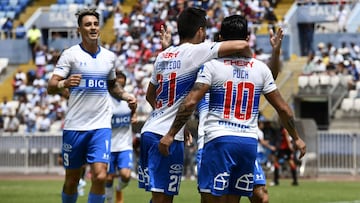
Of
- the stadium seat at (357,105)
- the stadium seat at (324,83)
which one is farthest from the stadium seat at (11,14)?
the stadium seat at (357,105)

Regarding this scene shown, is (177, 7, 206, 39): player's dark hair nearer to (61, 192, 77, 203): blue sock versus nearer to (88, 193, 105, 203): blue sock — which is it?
(88, 193, 105, 203): blue sock

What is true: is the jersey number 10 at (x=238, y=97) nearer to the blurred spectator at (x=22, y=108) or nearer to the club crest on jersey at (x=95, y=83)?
the club crest on jersey at (x=95, y=83)

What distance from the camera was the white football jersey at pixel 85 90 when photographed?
14.9m

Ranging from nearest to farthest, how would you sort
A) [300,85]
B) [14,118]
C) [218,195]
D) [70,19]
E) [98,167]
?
1. [218,195]
2. [98,167]
3. [300,85]
4. [14,118]
5. [70,19]

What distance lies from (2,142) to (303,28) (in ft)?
42.5

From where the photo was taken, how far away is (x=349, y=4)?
140 feet

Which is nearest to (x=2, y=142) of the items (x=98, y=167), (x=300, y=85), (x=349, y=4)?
(x=300, y=85)

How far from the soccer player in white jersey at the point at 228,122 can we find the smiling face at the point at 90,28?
3.75 meters

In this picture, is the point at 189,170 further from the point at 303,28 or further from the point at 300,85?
the point at 303,28

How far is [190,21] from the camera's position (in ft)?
39.0

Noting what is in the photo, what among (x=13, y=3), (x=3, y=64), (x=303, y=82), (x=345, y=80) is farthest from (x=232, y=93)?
(x=13, y=3)

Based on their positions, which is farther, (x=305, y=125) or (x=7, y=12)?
(x=7, y=12)

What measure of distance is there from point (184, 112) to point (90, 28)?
12.6ft

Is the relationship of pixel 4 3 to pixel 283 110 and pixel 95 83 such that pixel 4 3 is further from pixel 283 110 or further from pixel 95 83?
pixel 283 110
